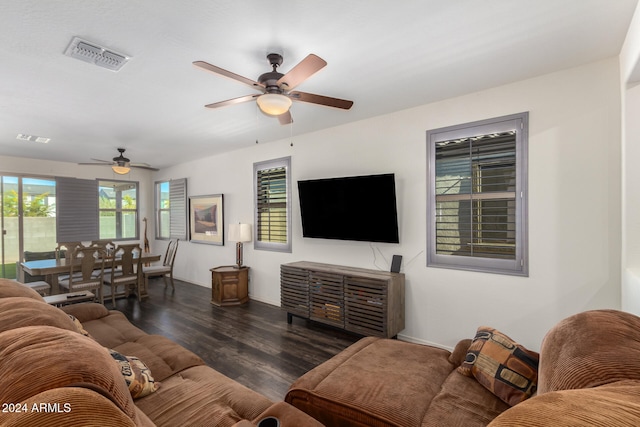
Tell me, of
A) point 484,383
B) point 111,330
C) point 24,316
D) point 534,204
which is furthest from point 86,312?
point 534,204

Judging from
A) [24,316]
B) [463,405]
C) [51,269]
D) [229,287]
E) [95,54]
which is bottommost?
[229,287]

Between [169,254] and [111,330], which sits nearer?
[111,330]

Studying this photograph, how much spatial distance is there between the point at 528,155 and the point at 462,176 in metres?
0.60

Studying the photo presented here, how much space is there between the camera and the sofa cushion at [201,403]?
1.46 meters

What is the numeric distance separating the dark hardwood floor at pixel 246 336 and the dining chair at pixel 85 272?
47 centimetres

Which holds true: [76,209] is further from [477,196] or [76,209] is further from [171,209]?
[477,196]

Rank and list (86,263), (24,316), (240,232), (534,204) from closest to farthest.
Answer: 1. (24,316)
2. (534,204)
3. (86,263)
4. (240,232)

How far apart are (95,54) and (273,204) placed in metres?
3.18

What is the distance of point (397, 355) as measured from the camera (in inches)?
83.0

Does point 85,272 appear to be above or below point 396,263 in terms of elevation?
below

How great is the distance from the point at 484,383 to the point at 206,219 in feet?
18.9

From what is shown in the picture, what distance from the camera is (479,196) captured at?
3068 mm

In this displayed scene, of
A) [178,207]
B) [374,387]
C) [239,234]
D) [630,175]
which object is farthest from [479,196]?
[178,207]

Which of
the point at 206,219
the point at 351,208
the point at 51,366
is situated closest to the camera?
the point at 51,366
